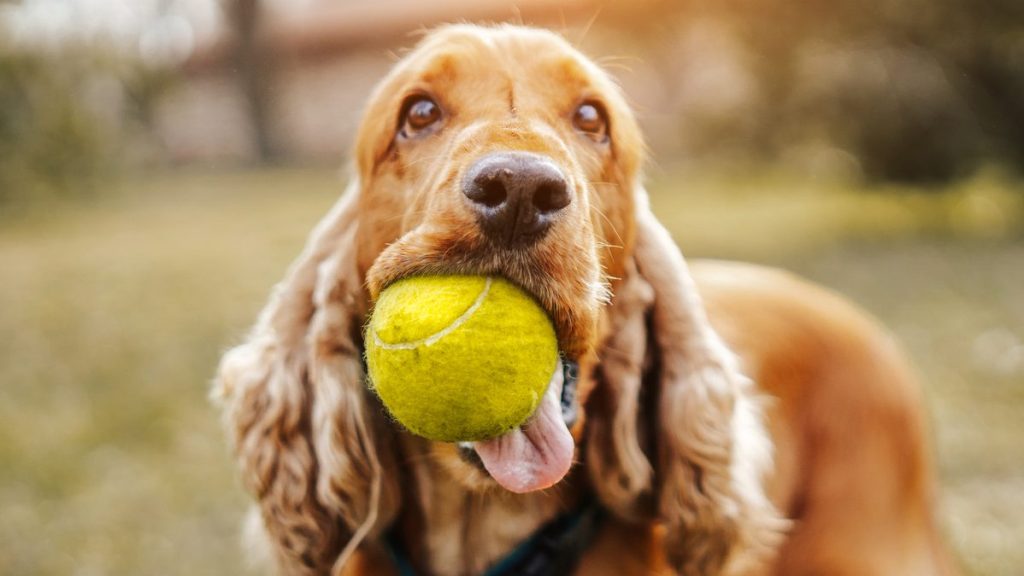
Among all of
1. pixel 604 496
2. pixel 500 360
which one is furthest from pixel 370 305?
pixel 604 496

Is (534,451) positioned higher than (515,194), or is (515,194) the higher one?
(515,194)

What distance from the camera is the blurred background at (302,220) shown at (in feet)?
13.2

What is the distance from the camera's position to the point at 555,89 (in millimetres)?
2182

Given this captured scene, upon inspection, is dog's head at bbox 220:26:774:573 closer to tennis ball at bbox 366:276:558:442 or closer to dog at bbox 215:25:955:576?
dog at bbox 215:25:955:576

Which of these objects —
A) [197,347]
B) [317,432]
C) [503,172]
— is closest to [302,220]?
[197,347]

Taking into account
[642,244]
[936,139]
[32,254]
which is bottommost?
[32,254]

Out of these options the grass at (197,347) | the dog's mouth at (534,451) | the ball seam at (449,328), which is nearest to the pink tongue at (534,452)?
the dog's mouth at (534,451)

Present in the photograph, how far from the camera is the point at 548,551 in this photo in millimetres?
2195

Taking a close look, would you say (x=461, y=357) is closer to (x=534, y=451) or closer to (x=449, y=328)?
(x=449, y=328)

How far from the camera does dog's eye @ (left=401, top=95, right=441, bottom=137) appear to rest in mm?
2184

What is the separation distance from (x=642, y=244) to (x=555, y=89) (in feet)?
1.58

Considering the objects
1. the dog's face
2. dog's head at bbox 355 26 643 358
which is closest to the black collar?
the dog's face

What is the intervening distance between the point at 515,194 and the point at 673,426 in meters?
0.89

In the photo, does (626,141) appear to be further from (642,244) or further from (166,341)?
(166,341)
